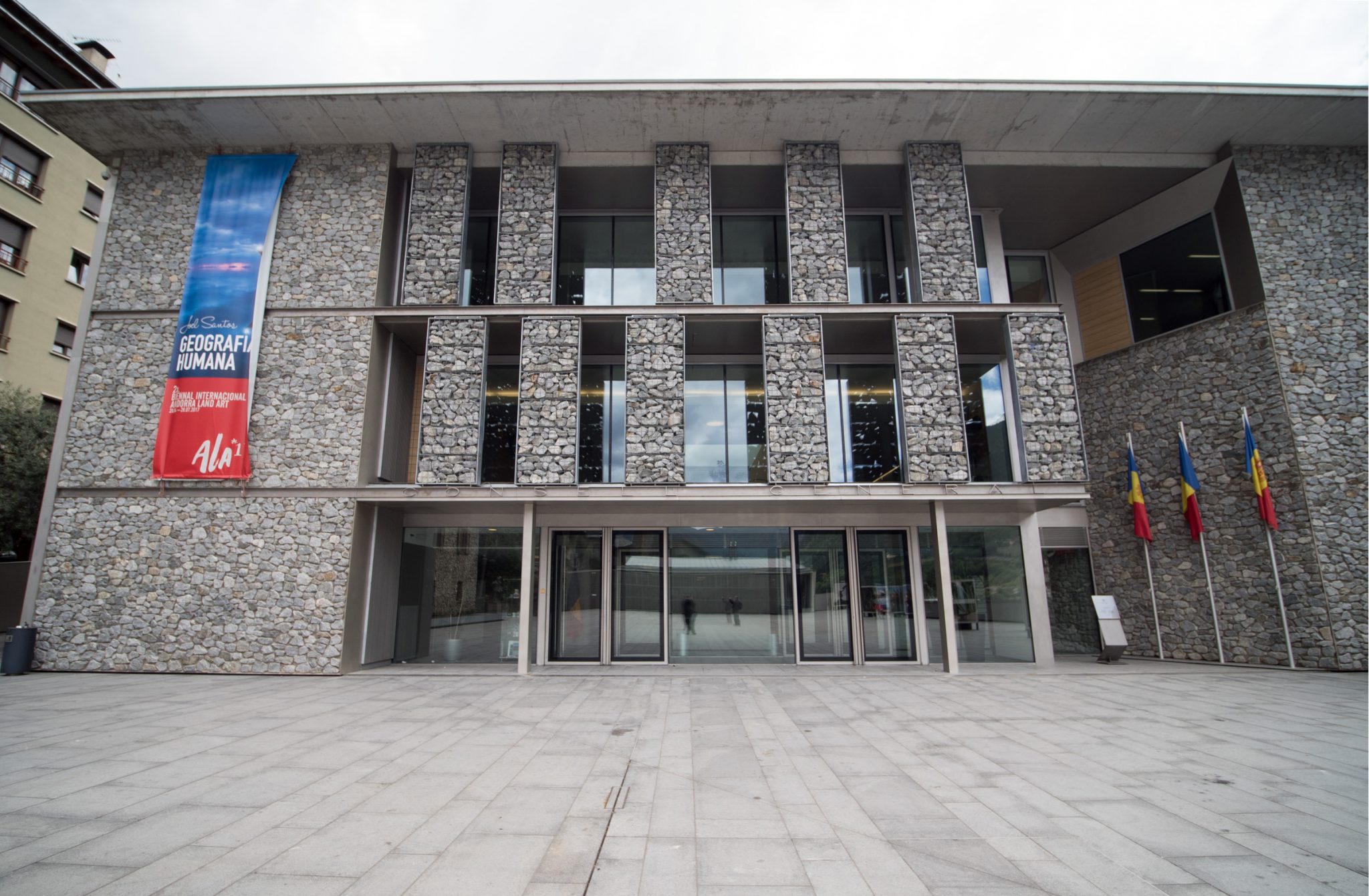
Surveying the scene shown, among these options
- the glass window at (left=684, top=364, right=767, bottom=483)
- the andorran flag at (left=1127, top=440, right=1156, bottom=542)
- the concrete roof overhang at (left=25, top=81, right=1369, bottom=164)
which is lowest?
the andorran flag at (left=1127, top=440, right=1156, bottom=542)

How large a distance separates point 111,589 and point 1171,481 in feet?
70.4

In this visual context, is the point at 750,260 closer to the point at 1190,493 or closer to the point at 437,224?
the point at 437,224

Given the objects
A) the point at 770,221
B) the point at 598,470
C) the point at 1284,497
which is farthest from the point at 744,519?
the point at 1284,497

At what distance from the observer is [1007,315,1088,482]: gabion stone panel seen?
1165 centimetres

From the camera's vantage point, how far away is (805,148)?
42.8 feet

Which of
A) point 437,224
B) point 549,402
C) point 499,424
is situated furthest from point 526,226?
point 499,424

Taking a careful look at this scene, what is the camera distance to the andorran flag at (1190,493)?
12.7m

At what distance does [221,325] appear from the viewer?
12.1 meters

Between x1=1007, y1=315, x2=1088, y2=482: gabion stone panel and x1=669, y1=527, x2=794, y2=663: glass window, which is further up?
x1=1007, y1=315, x2=1088, y2=482: gabion stone panel

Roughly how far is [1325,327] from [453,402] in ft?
56.4

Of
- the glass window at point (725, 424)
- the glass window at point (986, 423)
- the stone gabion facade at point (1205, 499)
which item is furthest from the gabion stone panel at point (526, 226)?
the stone gabion facade at point (1205, 499)

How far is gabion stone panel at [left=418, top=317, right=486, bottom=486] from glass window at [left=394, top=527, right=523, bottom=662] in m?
1.78

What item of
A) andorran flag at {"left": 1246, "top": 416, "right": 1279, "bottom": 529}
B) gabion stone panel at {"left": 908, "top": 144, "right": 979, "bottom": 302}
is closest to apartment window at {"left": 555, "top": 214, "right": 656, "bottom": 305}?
gabion stone panel at {"left": 908, "top": 144, "right": 979, "bottom": 302}

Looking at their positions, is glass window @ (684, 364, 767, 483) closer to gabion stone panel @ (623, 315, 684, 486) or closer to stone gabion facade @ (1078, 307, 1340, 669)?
gabion stone panel @ (623, 315, 684, 486)
